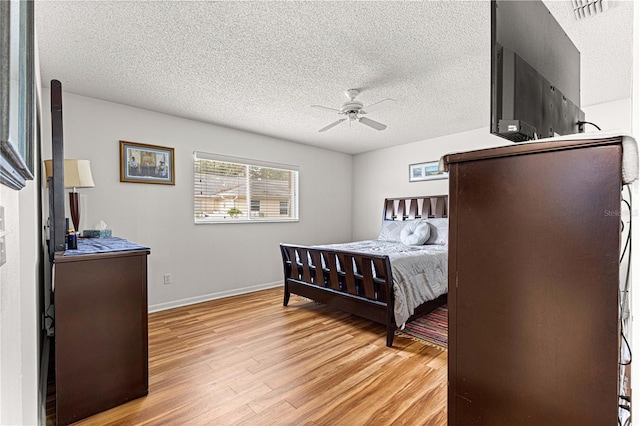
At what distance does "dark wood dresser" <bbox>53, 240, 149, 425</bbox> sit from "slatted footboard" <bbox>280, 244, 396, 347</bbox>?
181 centimetres

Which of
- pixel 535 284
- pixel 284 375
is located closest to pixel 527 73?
pixel 535 284

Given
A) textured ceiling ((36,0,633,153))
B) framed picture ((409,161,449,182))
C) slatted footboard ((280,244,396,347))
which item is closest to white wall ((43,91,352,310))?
textured ceiling ((36,0,633,153))

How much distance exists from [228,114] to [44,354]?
112 inches

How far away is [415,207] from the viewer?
4.99 m

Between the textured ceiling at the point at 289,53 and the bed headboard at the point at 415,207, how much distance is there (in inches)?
57.5

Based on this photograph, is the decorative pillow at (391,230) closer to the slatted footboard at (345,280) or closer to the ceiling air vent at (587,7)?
the slatted footboard at (345,280)

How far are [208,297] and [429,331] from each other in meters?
2.77

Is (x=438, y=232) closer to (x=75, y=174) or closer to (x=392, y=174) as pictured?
(x=392, y=174)

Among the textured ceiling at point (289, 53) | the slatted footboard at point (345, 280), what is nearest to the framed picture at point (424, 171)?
the textured ceiling at point (289, 53)

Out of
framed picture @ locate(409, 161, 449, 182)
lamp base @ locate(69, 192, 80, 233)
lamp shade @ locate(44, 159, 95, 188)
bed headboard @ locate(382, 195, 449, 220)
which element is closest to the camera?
lamp shade @ locate(44, 159, 95, 188)

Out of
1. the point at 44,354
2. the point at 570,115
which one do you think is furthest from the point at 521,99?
the point at 44,354

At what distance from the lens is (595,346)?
26.1 inches

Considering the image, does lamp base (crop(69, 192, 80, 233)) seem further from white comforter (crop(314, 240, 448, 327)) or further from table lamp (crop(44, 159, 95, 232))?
white comforter (crop(314, 240, 448, 327))

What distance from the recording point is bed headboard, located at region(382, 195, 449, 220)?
470cm
